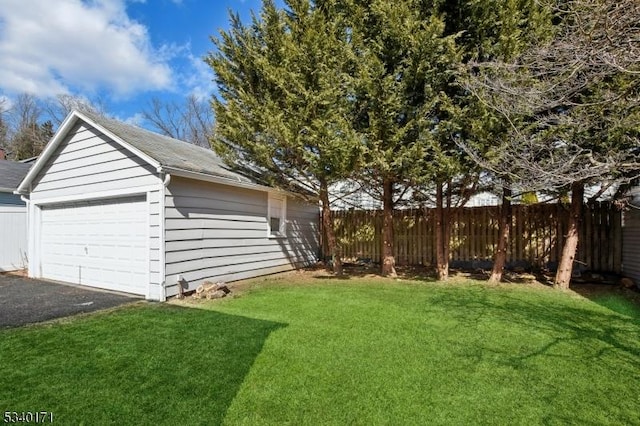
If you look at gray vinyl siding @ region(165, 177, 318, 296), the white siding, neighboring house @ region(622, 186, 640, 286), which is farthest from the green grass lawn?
the white siding

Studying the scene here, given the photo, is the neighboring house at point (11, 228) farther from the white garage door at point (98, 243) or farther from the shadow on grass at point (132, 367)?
the shadow on grass at point (132, 367)

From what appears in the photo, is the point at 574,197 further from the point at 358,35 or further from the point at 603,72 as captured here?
the point at 358,35

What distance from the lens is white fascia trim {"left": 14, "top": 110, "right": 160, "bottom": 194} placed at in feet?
23.7

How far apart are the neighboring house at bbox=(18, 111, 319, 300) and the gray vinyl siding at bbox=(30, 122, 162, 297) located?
2 cm

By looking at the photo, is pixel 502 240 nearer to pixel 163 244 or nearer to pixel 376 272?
pixel 376 272

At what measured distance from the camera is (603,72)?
455 cm

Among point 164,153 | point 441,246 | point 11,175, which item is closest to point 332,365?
point 441,246

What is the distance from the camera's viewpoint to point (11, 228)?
11375 millimetres

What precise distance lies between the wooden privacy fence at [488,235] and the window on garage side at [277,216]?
245 cm

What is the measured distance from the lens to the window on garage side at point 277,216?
10.6 metres

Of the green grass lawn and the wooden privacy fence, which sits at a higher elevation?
the wooden privacy fence

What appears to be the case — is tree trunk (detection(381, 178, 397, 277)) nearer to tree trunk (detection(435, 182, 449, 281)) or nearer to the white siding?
tree trunk (detection(435, 182, 449, 281))

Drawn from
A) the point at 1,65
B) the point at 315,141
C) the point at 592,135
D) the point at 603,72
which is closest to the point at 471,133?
the point at 592,135

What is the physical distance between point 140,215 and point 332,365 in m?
5.71
